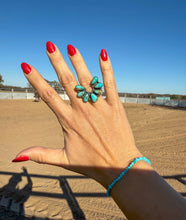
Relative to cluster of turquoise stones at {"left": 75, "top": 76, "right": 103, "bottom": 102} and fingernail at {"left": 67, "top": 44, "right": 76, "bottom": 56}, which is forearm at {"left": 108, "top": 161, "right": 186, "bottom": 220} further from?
fingernail at {"left": 67, "top": 44, "right": 76, "bottom": 56}

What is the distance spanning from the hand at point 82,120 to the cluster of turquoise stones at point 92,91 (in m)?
0.04

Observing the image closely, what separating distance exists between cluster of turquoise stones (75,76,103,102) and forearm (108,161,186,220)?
53 cm

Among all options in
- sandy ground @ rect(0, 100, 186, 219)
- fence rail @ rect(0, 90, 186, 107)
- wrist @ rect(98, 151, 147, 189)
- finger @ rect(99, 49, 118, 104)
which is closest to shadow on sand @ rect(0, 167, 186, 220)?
sandy ground @ rect(0, 100, 186, 219)

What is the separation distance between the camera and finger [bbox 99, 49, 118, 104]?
115cm

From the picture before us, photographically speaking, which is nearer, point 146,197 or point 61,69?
point 146,197

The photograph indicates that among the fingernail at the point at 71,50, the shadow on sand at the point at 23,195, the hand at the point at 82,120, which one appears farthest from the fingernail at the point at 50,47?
the shadow on sand at the point at 23,195

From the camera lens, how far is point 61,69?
115cm

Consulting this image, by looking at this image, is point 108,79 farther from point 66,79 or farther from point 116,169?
point 116,169

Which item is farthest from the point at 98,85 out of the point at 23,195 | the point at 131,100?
the point at 131,100

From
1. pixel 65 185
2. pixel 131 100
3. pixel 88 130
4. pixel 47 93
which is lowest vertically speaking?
pixel 65 185

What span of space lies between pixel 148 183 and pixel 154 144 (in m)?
5.48

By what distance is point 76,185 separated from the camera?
139 inches

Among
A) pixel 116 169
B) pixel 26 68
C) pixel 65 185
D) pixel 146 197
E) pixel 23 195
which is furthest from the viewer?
pixel 65 185

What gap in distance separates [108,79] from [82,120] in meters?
0.36
